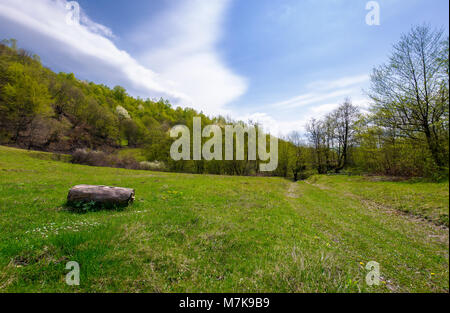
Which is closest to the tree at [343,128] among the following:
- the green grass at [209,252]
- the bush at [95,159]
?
the green grass at [209,252]

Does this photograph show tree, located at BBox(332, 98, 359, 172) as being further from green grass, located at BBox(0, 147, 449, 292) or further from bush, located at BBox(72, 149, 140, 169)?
bush, located at BBox(72, 149, 140, 169)

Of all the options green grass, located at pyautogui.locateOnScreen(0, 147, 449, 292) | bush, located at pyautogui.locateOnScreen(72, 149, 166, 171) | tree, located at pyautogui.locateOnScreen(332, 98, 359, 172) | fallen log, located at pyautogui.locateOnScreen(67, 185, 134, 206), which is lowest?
green grass, located at pyautogui.locateOnScreen(0, 147, 449, 292)

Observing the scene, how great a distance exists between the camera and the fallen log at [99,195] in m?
8.23

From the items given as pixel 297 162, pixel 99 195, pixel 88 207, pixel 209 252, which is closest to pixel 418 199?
pixel 209 252

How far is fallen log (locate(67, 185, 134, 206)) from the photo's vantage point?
324 inches

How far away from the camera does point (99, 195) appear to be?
27.1 feet

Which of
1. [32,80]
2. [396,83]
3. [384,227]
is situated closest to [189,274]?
[384,227]

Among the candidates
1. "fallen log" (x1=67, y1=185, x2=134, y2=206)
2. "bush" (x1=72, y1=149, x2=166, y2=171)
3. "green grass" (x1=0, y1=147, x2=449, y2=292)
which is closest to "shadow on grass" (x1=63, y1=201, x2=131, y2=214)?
"fallen log" (x1=67, y1=185, x2=134, y2=206)

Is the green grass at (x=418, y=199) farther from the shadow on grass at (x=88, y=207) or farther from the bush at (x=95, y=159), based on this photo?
the bush at (x=95, y=159)

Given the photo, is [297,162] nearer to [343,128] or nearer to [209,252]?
[343,128]

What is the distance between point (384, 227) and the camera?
7660 millimetres

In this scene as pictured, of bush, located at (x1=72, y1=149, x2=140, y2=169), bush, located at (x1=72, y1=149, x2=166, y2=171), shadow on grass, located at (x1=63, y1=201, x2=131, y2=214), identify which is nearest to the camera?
shadow on grass, located at (x1=63, y1=201, x2=131, y2=214)
